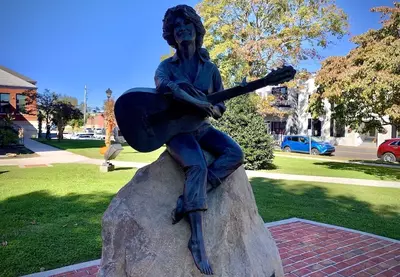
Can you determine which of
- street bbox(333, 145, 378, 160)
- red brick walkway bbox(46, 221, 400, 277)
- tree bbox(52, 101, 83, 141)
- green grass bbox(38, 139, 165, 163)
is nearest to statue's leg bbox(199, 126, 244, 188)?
red brick walkway bbox(46, 221, 400, 277)

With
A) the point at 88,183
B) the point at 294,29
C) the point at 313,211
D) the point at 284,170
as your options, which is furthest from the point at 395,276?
the point at 294,29

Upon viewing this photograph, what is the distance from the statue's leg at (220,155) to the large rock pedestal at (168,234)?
0.52ft

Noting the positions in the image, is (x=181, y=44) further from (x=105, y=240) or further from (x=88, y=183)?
(x=88, y=183)

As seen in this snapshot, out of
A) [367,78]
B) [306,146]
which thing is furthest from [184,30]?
[306,146]

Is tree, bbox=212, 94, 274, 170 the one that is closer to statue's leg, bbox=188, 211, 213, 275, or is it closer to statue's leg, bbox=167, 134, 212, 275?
statue's leg, bbox=167, 134, 212, 275

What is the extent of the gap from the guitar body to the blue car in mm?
21880

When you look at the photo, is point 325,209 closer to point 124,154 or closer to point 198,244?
point 198,244

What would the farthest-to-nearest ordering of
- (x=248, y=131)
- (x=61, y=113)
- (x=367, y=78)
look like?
(x=61, y=113) < (x=248, y=131) < (x=367, y=78)

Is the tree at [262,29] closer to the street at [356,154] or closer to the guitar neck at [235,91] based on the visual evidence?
the street at [356,154]

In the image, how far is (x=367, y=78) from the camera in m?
10.5

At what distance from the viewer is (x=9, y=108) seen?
3841 cm

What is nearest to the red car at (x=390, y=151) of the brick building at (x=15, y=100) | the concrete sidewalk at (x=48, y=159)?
the concrete sidewalk at (x=48, y=159)

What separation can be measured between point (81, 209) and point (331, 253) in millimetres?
4841

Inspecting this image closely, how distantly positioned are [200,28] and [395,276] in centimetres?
365
